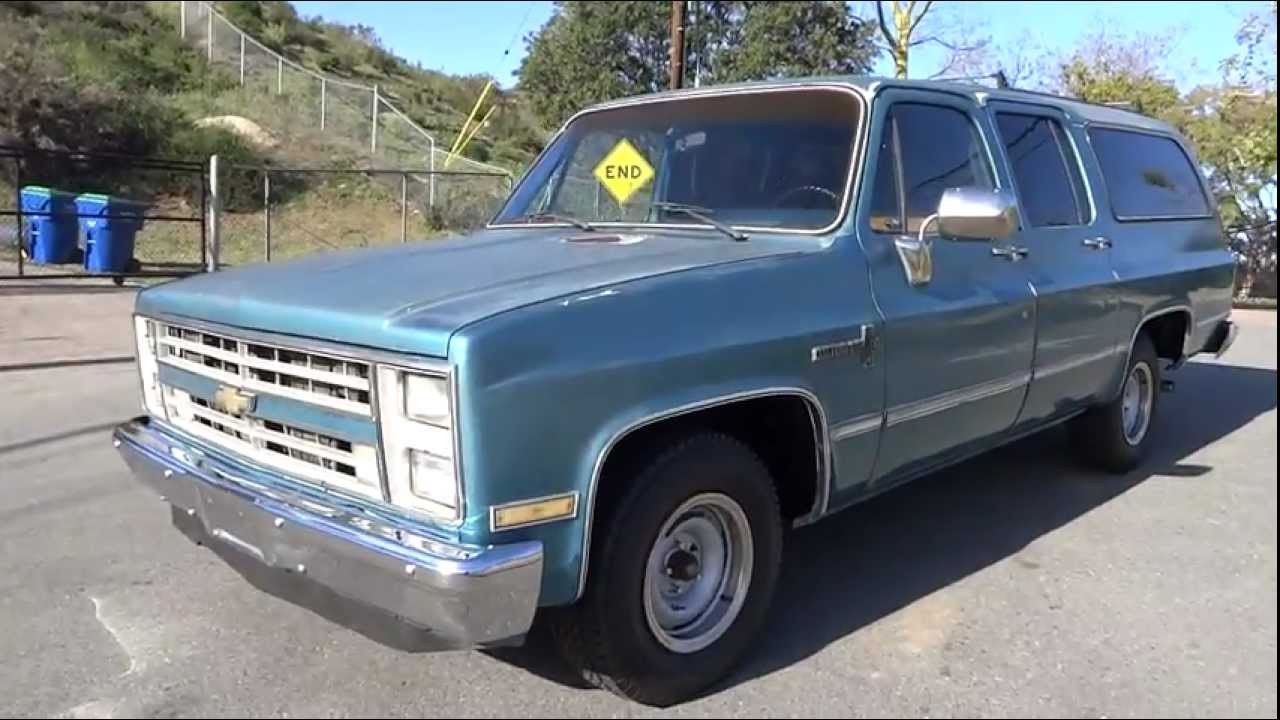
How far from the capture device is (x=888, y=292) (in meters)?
3.83

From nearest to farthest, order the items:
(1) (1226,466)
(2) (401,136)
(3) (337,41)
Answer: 1. (1) (1226,466)
2. (2) (401,136)
3. (3) (337,41)

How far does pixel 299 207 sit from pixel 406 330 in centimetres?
2023

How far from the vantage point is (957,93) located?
4.55 meters

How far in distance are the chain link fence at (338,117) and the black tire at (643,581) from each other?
17.7 m

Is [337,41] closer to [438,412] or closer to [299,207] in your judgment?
[299,207]

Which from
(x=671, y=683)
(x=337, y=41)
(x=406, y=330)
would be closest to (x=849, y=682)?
(x=671, y=683)

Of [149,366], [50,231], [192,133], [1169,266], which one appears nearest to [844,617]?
[149,366]

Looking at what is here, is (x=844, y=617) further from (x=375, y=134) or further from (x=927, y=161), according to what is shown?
(x=375, y=134)

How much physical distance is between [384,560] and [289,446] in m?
0.59

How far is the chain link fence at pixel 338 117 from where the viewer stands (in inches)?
862


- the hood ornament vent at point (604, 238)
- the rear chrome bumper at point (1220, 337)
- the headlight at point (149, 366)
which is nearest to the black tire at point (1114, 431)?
the rear chrome bumper at point (1220, 337)

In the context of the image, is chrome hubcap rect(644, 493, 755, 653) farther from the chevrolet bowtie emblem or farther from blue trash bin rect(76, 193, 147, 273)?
blue trash bin rect(76, 193, 147, 273)

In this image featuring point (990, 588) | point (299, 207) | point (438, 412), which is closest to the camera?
point (438, 412)

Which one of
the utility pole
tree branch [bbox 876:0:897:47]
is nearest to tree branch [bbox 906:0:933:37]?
tree branch [bbox 876:0:897:47]
